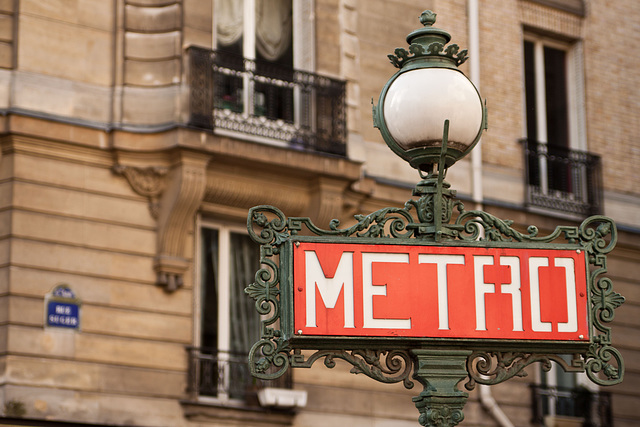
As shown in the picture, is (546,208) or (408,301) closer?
(408,301)

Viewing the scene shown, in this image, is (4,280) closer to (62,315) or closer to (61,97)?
(62,315)

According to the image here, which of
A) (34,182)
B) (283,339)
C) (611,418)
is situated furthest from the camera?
(611,418)

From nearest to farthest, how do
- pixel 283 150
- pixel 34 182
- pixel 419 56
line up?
pixel 419 56
pixel 34 182
pixel 283 150

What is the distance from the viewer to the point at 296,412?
54.9 feet

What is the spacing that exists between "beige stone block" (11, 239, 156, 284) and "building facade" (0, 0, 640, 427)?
0.02m

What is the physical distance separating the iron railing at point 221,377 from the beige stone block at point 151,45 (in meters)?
3.51

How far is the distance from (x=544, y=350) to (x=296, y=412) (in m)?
10.8

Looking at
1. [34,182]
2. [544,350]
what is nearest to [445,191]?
[544,350]

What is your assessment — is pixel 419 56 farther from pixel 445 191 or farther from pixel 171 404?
pixel 171 404

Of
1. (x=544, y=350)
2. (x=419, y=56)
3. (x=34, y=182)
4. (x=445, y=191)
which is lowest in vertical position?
(x=544, y=350)

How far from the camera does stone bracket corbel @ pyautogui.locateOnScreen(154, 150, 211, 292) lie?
1585 cm

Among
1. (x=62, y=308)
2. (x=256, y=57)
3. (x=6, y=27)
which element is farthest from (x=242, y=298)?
(x=6, y=27)

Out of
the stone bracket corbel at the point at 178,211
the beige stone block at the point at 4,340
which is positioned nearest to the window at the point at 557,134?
the stone bracket corbel at the point at 178,211

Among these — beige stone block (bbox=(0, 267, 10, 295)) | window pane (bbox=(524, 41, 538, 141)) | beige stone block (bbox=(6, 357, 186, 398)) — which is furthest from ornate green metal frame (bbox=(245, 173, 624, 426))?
window pane (bbox=(524, 41, 538, 141))
